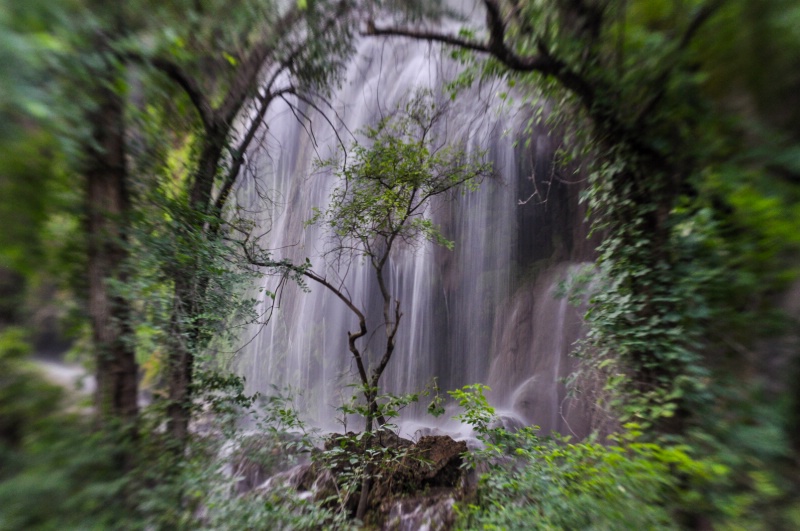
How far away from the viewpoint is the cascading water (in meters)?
8.27

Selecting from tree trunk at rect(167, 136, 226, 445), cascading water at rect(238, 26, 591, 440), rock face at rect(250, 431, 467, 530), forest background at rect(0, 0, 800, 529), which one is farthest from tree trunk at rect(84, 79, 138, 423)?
cascading water at rect(238, 26, 591, 440)

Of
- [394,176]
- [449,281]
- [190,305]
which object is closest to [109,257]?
[190,305]

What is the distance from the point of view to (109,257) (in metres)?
2.27

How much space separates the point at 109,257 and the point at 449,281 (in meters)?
8.94

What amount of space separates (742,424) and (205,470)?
391cm

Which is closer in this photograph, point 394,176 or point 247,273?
point 247,273

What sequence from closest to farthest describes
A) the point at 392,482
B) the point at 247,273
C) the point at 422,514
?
the point at 247,273
the point at 422,514
the point at 392,482

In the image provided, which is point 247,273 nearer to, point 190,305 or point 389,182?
point 190,305

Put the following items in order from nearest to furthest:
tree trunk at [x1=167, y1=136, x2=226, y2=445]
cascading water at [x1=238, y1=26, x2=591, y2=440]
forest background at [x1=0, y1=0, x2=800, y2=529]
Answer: forest background at [x1=0, y1=0, x2=800, y2=529] → tree trunk at [x1=167, y1=136, x2=226, y2=445] → cascading water at [x1=238, y1=26, x2=591, y2=440]

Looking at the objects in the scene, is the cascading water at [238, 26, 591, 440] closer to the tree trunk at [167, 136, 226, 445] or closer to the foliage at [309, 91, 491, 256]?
the foliage at [309, 91, 491, 256]

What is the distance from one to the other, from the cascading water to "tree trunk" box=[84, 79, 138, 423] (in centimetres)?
520

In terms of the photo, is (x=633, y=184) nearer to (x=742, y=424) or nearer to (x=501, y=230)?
(x=742, y=424)

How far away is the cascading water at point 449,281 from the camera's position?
8.27 metres

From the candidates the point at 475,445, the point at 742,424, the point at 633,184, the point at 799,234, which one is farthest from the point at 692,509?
the point at 475,445
